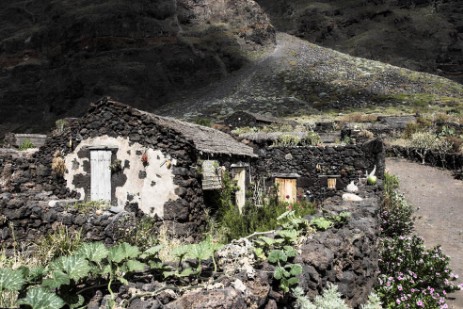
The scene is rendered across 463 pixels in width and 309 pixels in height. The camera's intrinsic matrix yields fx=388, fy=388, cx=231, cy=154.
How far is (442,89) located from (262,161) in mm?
47887

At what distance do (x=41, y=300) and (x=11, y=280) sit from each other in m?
0.33

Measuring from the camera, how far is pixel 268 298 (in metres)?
3.88

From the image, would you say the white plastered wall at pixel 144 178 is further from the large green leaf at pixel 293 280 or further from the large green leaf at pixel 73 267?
the large green leaf at pixel 73 267

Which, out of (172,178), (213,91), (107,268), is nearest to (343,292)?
(107,268)

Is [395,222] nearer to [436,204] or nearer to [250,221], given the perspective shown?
[250,221]

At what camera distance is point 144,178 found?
12.1m

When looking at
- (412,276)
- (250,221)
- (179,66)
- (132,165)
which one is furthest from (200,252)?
(179,66)

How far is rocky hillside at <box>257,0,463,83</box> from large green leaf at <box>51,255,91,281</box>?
9584cm

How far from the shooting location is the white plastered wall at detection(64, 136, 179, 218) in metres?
11.8

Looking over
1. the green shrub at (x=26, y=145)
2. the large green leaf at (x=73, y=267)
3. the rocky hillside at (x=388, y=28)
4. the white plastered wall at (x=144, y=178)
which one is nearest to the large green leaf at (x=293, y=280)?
the large green leaf at (x=73, y=267)

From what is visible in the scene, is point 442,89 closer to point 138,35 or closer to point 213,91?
point 213,91

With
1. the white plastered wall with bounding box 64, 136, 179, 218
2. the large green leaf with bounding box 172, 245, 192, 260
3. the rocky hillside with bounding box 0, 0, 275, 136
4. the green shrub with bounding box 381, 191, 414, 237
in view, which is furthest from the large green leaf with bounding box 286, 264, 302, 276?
the rocky hillside with bounding box 0, 0, 275, 136

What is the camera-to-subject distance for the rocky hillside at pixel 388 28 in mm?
92062

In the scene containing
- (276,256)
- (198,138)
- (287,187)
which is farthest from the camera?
(287,187)
